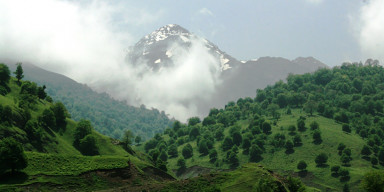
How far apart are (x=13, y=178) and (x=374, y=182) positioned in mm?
104950

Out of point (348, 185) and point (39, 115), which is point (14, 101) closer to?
point (39, 115)

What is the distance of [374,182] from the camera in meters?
105

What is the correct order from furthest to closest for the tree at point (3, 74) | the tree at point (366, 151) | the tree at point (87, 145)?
1. the tree at point (366, 151)
2. the tree at point (3, 74)
3. the tree at point (87, 145)

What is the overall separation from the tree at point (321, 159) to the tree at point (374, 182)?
85.7 m

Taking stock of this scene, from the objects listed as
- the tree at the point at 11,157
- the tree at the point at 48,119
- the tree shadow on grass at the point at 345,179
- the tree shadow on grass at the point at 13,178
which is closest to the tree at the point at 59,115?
the tree at the point at 48,119

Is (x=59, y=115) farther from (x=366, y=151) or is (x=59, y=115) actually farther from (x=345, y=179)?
(x=366, y=151)

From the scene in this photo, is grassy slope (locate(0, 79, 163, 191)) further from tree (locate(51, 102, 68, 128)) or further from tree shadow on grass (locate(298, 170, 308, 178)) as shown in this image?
tree shadow on grass (locate(298, 170, 308, 178))

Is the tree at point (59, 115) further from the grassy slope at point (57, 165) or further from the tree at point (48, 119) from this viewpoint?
the grassy slope at point (57, 165)

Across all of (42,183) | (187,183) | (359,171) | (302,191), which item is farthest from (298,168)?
(42,183)

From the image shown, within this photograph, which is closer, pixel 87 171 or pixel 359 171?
pixel 87 171

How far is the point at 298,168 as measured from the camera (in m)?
190

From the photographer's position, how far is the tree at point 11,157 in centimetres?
9062

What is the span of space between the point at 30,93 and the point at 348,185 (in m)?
161

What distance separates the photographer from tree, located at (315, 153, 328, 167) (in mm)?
191625
